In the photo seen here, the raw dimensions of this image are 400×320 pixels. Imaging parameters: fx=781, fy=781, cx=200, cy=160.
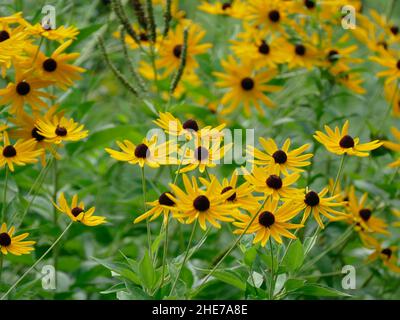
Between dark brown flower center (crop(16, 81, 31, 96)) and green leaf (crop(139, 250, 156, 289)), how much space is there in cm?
60

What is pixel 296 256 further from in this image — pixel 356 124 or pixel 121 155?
pixel 356 124

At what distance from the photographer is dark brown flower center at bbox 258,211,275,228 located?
1.47m

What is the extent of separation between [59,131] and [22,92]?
0.65ft

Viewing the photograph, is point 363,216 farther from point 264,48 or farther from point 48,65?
point 48,65

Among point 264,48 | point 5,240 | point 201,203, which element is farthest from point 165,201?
point 264,48

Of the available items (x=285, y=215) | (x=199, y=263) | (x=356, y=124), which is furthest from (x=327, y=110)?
(x=356, y=124)

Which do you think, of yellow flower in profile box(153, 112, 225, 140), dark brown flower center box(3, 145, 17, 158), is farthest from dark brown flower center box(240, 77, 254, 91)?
dark brown flower center box(3, 145, 17, 158)

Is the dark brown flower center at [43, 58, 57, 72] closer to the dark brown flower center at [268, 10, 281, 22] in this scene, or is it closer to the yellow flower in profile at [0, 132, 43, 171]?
the yellow flower in profile at [0, 132, 43, 171]

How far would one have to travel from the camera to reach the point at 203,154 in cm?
153

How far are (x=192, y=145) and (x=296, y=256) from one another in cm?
32

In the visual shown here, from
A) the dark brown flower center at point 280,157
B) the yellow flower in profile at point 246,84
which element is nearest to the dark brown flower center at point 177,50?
the yellow flower in profile at point 246,84

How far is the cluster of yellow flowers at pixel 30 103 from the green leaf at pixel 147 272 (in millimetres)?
144

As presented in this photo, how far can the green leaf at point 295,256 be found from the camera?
1526 millimetres

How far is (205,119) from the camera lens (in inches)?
97.6
